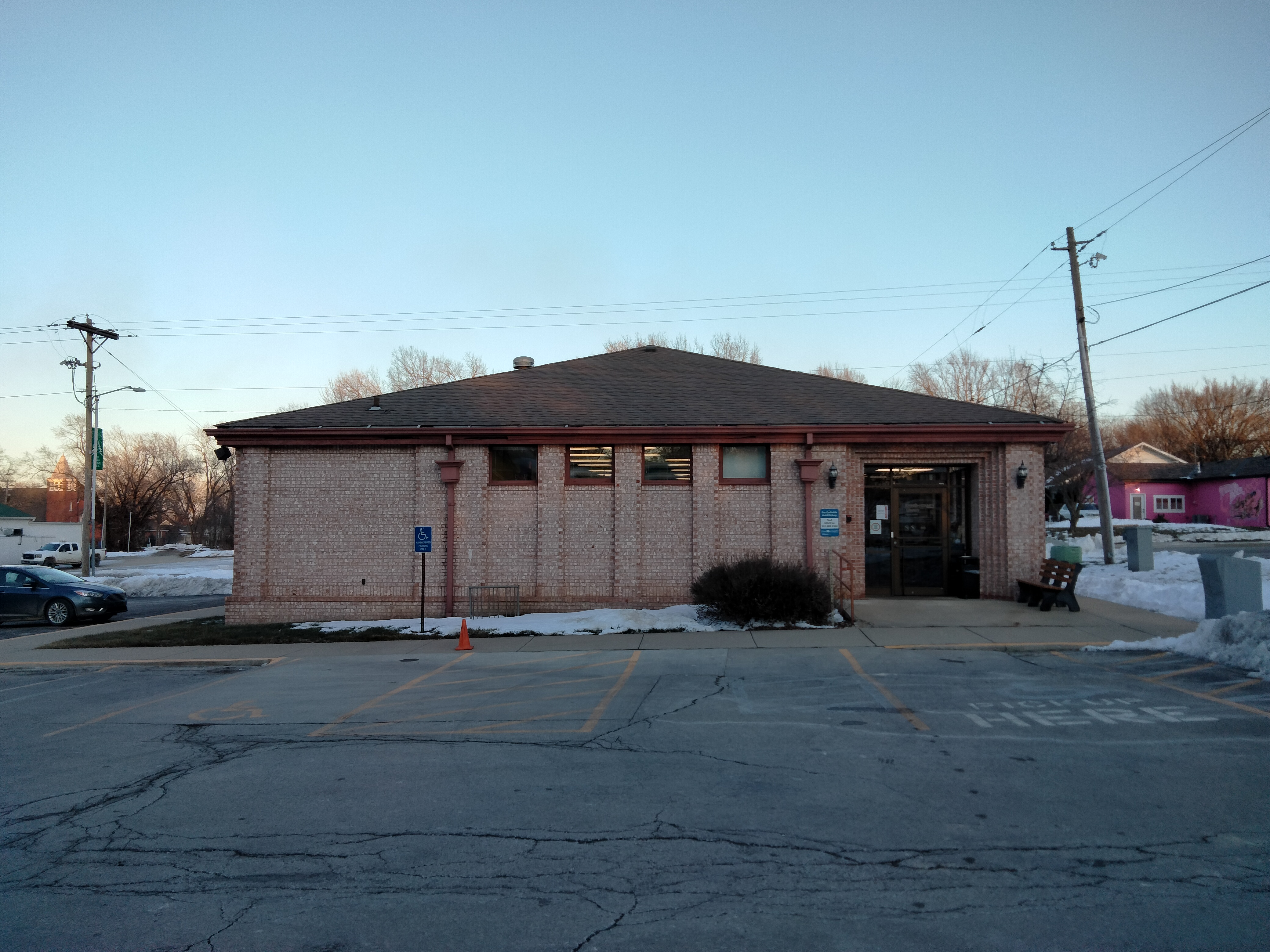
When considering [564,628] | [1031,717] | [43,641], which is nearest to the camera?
[1031,717]

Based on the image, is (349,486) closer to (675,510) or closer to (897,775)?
(675,510)

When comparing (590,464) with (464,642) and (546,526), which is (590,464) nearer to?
(546,526)

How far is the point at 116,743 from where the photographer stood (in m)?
7.36

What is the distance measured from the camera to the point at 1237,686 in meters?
8.25

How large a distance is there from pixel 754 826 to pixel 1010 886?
149cm

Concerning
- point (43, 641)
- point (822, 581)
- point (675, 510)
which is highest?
point (675, 510)

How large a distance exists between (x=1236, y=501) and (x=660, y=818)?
60.3 meters

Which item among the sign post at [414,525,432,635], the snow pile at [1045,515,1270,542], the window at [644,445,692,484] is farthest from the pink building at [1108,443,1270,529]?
the sign post at [414,525,432,635]

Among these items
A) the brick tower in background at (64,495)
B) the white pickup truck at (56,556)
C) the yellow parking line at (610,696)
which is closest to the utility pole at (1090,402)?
the yellow parking line at (610,696)

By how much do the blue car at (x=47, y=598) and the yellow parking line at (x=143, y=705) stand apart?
35.5ft

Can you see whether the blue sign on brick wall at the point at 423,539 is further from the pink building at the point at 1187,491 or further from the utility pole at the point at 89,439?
the pink building at the point at 1187,491

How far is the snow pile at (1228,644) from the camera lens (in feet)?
29.3

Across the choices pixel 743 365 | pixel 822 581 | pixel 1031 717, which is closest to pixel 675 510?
pixel 822 581

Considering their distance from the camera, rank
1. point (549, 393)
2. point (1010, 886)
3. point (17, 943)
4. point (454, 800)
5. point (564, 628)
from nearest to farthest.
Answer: point (17, 943)
point (1010, 886)
point (454, 800)
point (564, 628)
point (549, 393)
